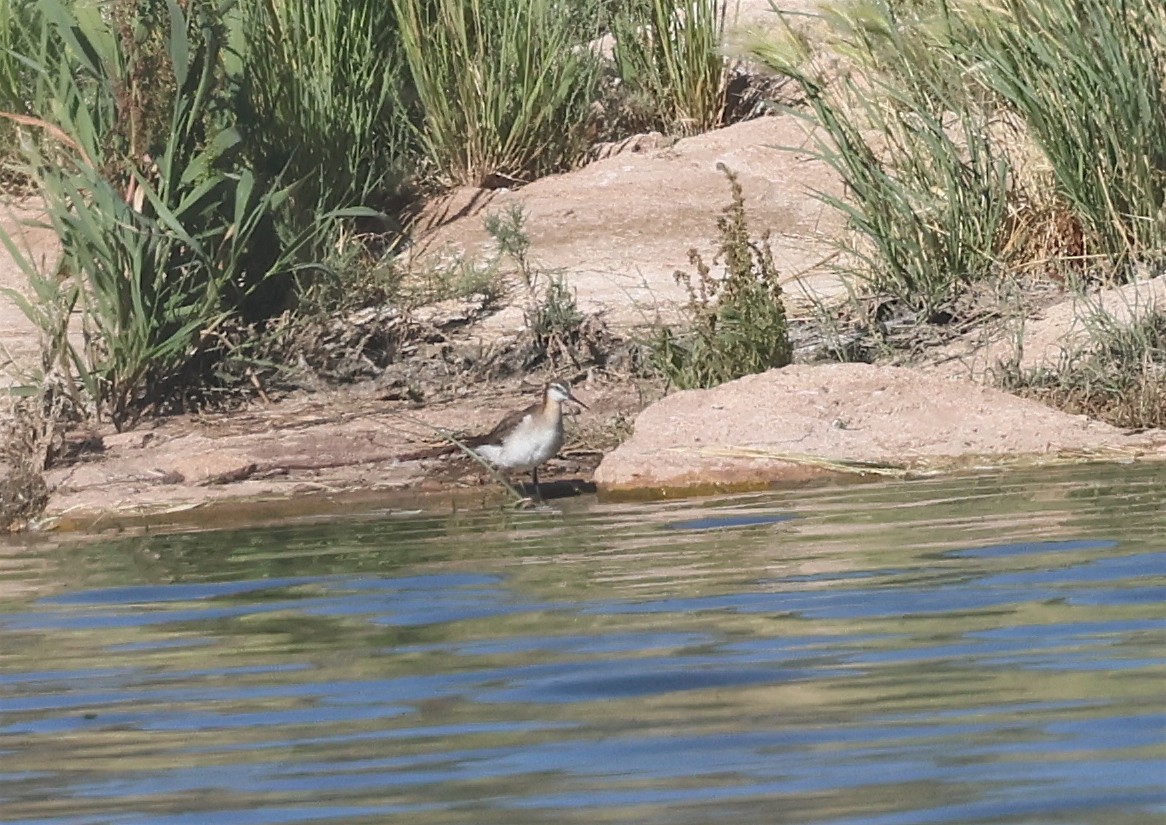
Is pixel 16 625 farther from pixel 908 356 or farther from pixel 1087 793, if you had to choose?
pixel 908 356

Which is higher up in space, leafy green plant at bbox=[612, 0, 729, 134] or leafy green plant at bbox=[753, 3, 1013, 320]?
leafy green plant at bbox=[612, 0, 729, 134]

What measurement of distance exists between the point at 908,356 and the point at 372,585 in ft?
15.8

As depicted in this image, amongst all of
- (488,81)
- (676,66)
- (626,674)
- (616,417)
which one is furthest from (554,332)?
(626,674)

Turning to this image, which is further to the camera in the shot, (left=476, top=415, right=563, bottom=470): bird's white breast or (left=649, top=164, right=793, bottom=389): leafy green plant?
(left=649, top=164, right=793, bottom=389): leafy green plant

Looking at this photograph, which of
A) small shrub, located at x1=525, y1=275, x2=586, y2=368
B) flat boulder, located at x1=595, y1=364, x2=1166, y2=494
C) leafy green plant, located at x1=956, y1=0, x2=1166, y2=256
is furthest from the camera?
small shrub, located at x1=525, y1=275, x2=586, y2=368

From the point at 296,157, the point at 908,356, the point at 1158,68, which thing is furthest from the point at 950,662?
the point at 296,157

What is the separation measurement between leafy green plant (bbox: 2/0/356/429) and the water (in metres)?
2.70

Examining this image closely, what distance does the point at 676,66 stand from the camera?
15.5 meters

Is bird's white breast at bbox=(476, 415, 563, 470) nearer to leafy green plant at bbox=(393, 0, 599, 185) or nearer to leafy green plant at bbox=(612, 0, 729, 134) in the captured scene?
leafy green plant at bbox=(393, 0, 599, 185)

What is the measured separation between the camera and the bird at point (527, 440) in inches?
367

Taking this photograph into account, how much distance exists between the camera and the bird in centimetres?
933

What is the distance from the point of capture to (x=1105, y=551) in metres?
6.16

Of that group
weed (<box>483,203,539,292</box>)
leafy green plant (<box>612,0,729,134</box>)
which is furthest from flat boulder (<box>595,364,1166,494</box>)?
leafy green plant (<box>612,0,729,134</box>)

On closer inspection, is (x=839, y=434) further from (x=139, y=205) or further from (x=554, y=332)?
(x=139, y=205)
